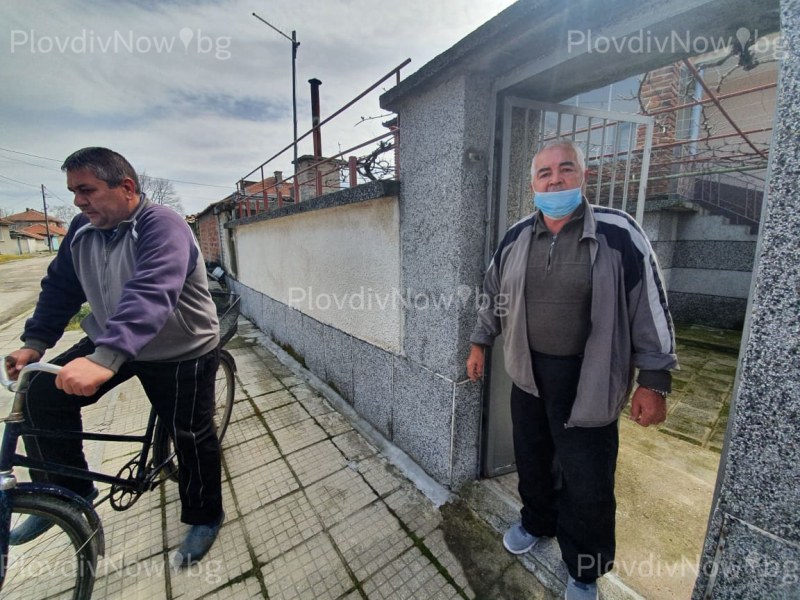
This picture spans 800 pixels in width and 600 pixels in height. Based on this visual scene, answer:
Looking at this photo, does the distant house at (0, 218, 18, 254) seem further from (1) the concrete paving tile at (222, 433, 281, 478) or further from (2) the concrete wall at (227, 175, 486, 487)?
(1) the concrete paving tile at (222, 433, 281, 478)

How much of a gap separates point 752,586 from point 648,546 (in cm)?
94

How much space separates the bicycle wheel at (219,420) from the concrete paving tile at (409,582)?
1.22 metres

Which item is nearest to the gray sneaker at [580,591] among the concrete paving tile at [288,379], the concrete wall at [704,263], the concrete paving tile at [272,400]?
the concrete paving tile at [272,400]

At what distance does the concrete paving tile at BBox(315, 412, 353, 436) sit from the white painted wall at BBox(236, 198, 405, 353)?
81cm

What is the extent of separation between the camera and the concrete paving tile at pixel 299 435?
2887 millimetres

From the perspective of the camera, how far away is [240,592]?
1.73 m

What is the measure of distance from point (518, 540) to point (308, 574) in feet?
3.72

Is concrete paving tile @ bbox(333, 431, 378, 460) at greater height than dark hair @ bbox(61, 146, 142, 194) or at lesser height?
lesser

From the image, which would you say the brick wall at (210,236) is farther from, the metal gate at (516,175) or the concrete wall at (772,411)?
the concrete wall at (772,411)

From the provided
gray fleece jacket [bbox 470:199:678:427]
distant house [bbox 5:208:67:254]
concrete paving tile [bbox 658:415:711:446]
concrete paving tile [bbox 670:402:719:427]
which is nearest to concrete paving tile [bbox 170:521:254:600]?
gray fleece jacket [bbox 470:199:678:427]

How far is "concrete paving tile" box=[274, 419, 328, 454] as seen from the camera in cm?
289

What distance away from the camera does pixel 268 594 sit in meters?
1.72

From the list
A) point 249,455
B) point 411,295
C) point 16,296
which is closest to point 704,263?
point 411,295

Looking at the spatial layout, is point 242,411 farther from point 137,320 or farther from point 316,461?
point 137,320
